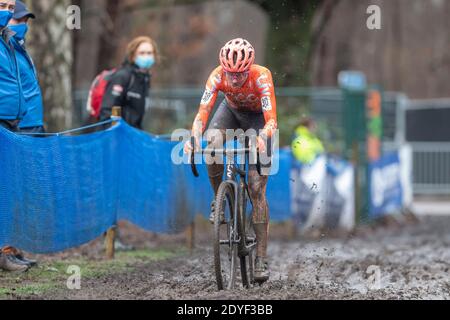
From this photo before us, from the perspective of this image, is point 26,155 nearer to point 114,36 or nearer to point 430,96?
point 114,36

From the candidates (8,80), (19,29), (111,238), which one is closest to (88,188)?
(111,238)

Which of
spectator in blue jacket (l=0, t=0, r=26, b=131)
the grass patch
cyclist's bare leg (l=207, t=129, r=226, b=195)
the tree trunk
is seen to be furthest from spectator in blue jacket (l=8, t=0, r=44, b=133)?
the tree trunk

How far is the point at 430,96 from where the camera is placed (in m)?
49.0

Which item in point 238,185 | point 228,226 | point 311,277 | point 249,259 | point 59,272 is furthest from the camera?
point 311,277

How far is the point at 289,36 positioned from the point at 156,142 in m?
10.8

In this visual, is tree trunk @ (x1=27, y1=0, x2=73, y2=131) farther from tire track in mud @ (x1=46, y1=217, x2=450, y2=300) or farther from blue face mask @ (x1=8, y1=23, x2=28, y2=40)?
blue face mask @ (x1=8, y1=23, x2=28, y2=40)

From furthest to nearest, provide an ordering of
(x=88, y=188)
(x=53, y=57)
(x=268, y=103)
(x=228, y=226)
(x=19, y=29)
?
(x=53, y=57)
(x=88, y=188)
(x=19, y=29)
(x=268, y=103)
(x=228, y=226)

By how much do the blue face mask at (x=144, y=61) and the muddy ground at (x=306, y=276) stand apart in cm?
233

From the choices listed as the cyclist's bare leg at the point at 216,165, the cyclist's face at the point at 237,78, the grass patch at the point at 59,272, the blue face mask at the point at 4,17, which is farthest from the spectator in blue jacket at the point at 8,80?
the cyclist's face at the point at 237,78

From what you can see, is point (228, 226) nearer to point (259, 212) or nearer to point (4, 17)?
point (259, 212)

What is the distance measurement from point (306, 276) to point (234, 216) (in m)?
1.86

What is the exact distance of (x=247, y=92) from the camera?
899 centimetres

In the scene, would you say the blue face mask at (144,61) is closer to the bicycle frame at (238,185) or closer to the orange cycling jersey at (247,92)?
the orange cycling jersey at (247,92)

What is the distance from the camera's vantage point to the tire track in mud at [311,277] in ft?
27.4
